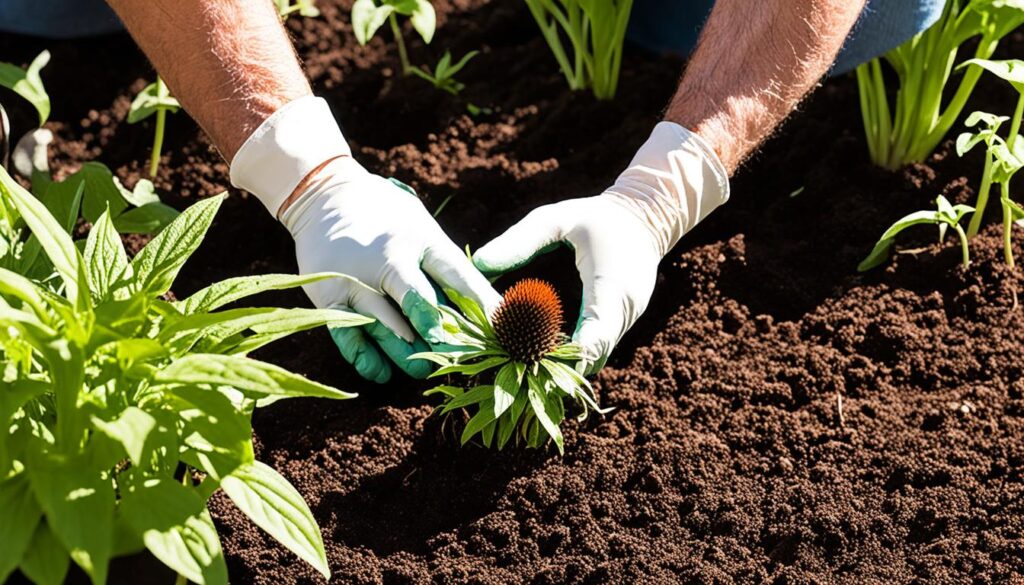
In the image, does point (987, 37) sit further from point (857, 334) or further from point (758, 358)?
point (758, 358)

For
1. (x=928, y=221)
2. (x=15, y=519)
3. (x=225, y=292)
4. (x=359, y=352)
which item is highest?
(x=225, y=292)

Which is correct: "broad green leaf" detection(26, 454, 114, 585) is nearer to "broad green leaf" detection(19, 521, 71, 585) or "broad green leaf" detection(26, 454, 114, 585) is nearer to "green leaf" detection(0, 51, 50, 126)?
"broad green leaf" detection(19, 521, 71, 585)

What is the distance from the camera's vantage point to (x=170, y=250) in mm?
1837

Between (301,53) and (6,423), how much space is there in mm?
2252

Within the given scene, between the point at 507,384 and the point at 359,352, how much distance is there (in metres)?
0.46

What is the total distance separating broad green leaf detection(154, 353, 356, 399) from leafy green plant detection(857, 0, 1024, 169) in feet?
6.31

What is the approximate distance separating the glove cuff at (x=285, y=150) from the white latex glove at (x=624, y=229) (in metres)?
0.43

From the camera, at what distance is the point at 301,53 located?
360cm

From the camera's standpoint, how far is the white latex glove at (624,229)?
240 centimetres

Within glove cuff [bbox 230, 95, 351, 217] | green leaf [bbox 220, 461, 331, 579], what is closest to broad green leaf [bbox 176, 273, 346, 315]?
green leaf [bbox 220, 461, 331, 579]

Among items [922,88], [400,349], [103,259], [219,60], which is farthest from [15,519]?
[922,88]

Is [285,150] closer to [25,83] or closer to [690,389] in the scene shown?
[25,83]

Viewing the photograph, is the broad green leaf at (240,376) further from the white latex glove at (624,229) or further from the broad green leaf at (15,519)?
the white latex glove at (624,229)

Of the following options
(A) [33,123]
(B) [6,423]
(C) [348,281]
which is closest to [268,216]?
(C) [348,281]
